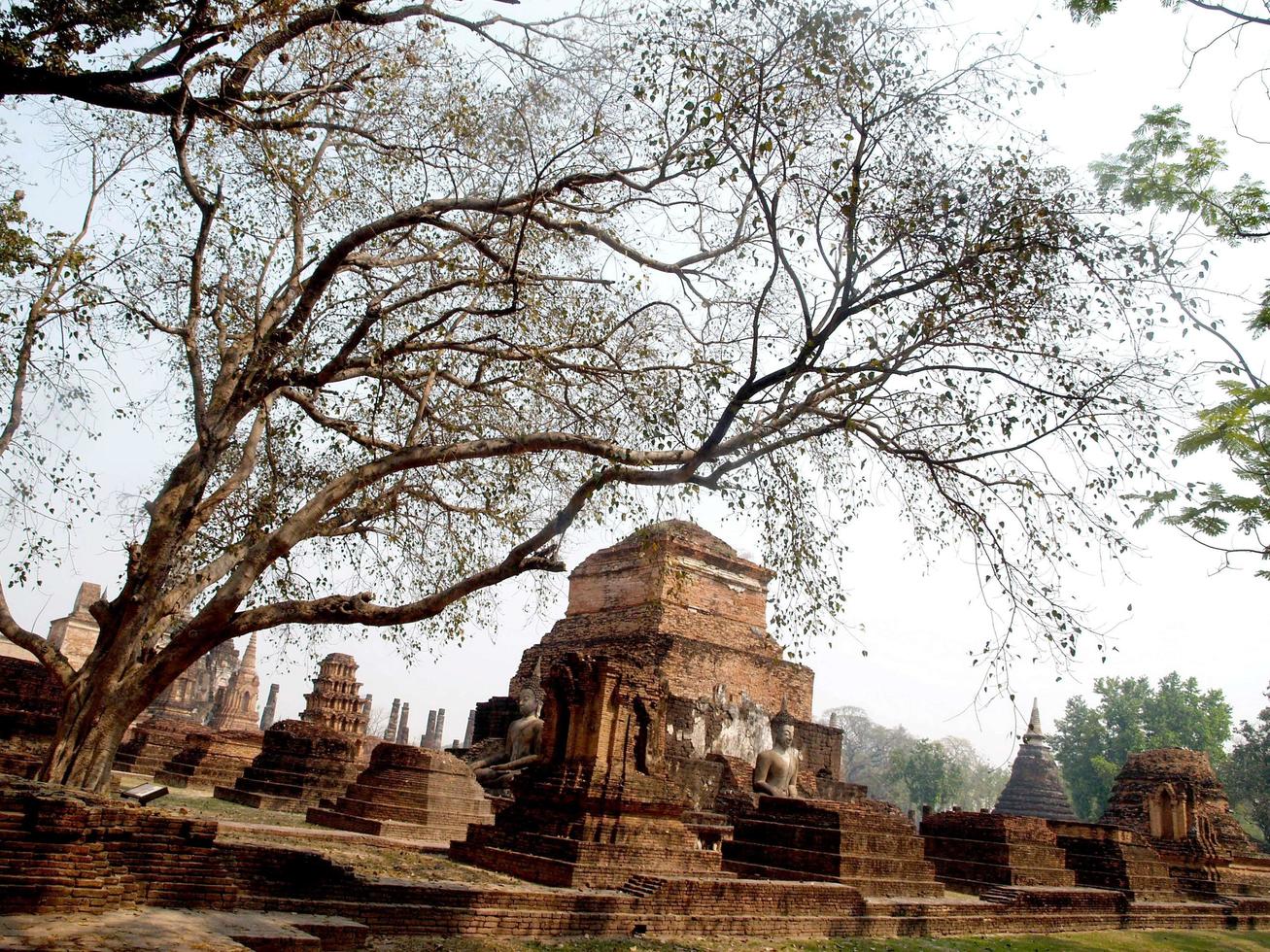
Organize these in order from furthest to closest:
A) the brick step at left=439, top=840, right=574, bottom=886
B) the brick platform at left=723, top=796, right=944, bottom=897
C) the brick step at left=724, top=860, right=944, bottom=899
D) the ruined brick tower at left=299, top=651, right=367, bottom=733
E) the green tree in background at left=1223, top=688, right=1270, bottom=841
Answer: the green tree in background at left=1223, top=688, right=1270, bottom=841 → the ruined brick tower at left=299, top=651, right=367, bottom=733 → the brick platform at left=723, top=796, right=944, bottom=897 → the brick step at left=724, top=860, right=944, bottom=899 → the brick step at left=439, top=840, right=574, bottom=886

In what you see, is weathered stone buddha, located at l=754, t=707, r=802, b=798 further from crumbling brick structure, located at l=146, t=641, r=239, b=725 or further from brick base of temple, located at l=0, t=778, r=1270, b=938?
crumbling brick structure, located at l=146, t=641, r=239, b=725

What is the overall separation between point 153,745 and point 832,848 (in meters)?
16.0

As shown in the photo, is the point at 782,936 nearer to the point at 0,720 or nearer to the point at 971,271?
the point at 971,271

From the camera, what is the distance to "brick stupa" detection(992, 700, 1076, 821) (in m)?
36.9

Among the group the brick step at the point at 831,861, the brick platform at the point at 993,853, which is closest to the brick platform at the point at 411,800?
the brick step at the point at 831,861

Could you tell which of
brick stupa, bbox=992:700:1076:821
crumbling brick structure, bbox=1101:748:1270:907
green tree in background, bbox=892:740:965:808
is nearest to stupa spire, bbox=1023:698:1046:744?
brick stupa, bbox=992:700:1076:821

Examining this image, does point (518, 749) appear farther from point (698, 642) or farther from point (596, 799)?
point (698, 642)

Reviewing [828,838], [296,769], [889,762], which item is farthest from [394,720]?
[889,762]

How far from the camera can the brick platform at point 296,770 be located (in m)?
17.6

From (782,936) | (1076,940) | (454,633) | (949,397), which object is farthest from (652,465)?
(1076,940)

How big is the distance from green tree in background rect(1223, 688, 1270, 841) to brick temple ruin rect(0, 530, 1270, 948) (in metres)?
24.1

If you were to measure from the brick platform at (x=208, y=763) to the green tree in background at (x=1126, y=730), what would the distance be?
4312cm

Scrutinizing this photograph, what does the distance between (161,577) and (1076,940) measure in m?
13.1

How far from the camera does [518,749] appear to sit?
696 inches
